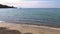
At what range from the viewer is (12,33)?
765cm

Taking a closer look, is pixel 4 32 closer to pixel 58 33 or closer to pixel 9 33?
pixel 9 33

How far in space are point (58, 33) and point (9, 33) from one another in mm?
5024

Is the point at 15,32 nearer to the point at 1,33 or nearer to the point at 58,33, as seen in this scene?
the point at 1,33

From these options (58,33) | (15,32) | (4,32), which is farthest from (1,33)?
(58,33)

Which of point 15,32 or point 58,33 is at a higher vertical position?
point 15,32

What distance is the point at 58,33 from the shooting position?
37.4 ft

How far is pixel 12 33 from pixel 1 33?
59 cm

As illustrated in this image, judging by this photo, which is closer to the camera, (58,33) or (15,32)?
(15,32)

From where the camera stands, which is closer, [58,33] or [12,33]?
[12,33]

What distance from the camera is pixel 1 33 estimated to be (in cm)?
767

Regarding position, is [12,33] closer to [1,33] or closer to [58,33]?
[1,33]

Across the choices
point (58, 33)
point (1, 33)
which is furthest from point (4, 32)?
point (58, 33)

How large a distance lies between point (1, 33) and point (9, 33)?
42 centimetres

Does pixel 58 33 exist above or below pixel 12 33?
below
